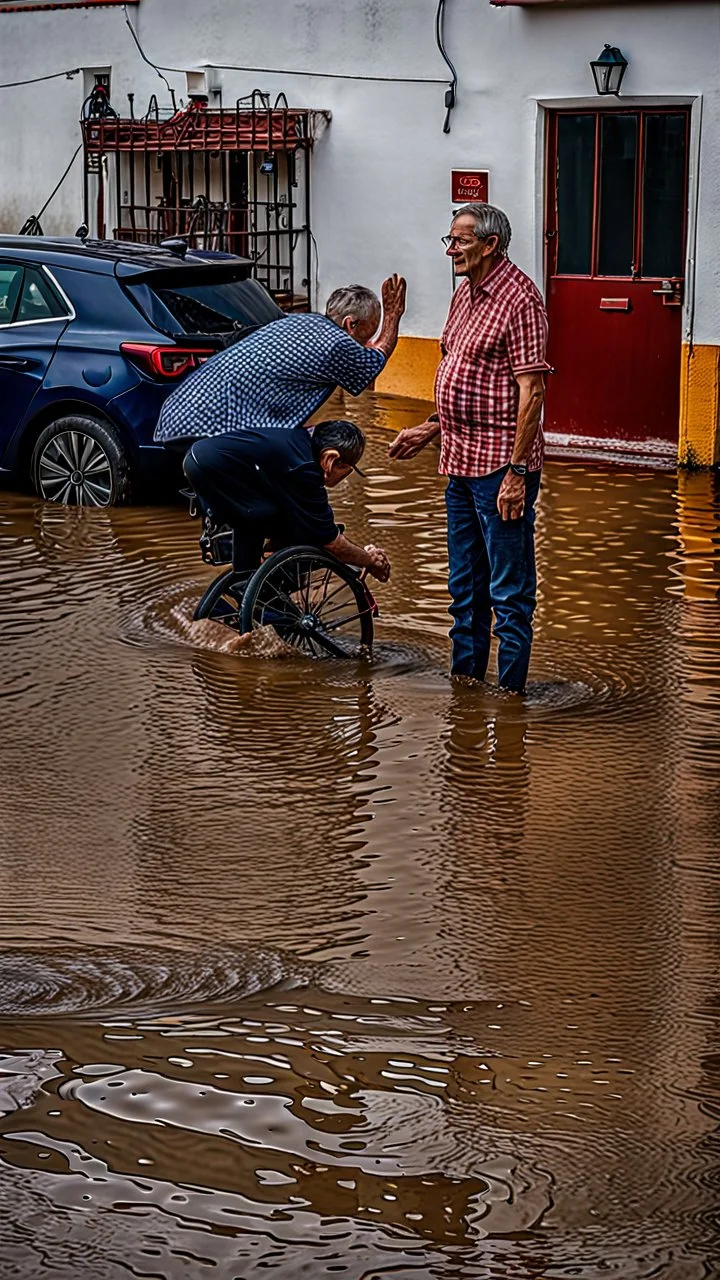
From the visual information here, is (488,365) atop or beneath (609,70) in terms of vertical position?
beneath

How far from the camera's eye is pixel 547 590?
30.9 feet

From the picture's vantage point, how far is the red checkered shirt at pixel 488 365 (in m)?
6.95

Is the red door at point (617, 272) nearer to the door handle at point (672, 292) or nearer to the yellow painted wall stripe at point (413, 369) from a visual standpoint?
the door handle at point (672, 292)

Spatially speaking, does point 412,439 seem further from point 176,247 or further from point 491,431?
point 176,247

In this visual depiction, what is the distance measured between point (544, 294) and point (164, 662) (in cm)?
711

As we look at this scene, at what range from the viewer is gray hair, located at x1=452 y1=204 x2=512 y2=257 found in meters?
6.98

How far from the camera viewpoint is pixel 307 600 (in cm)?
788

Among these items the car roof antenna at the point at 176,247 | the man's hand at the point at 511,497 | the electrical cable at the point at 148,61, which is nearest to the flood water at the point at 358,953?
the man's hand at the point at 511,497

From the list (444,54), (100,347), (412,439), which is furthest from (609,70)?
(412,439)

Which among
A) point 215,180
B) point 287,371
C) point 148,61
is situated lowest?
point 287,371

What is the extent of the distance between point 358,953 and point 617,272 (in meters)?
9.58

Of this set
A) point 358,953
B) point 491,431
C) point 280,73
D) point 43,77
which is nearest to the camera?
point 358,953

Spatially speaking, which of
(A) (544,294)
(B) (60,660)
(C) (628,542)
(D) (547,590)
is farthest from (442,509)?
(B) (60,660)

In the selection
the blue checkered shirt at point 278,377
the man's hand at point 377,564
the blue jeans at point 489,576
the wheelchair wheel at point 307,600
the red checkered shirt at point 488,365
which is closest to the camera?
the red checkered shirt at point 488,365
